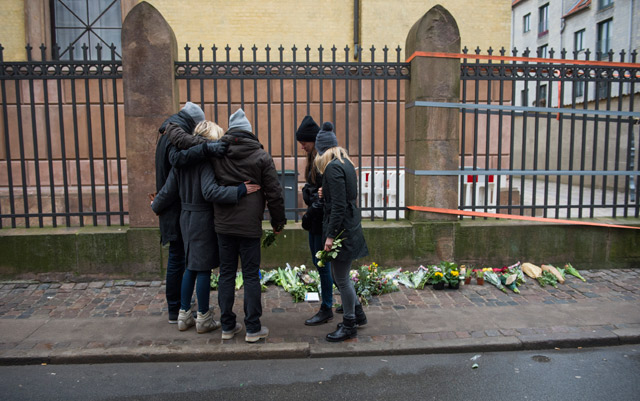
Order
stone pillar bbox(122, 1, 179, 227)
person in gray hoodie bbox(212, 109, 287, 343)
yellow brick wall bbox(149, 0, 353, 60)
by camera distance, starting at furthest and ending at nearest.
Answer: yellow brick wall bbox(149, 0, 353, 60)
stone pillar bbox(122, 1, 179, 227)
person in gray hoodie bbox(212, 109, 287, 343)

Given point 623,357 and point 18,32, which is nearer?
point 623,357

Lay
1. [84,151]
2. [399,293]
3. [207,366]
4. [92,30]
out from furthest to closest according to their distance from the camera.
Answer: [92,30]
[84,151]
[399,293]
[207,366]

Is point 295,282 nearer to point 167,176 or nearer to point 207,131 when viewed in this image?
point 167,176

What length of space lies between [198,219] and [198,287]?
64cm

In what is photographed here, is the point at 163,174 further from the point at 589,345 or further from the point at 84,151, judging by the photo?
the point at 84,151

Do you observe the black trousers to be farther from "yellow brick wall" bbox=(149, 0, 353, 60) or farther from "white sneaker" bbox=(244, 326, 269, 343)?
"yellow brick wall" bbox=(149, 0, 353, 60)

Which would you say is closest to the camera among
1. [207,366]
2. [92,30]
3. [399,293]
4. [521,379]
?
[521,379]

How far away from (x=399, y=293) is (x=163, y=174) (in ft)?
9.50

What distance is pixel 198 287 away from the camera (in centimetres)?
469

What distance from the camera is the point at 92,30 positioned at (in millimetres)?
10992

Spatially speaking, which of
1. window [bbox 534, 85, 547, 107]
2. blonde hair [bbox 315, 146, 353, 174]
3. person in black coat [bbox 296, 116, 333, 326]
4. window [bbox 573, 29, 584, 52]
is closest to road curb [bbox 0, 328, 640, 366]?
person in black coat [bbox 296, 116, 333, 326]

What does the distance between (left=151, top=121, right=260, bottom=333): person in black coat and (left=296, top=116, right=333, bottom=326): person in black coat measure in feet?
1.92

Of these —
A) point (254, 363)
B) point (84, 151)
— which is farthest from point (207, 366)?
point (84, 151)

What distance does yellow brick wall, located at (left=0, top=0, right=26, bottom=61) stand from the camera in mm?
10398
